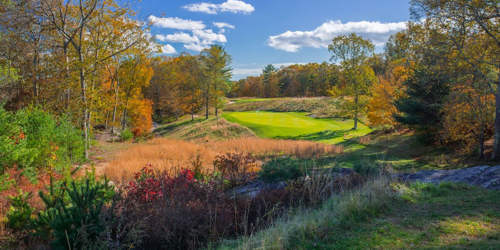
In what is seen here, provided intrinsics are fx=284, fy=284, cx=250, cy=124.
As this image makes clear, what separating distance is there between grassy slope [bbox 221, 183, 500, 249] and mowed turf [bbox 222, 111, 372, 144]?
1837 cm

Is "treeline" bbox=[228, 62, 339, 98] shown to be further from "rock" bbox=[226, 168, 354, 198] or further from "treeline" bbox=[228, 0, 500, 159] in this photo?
"rock" bbox=[226, 168, 354, 198]

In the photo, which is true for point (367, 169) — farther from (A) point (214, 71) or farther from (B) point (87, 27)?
(A) point (214, 71)

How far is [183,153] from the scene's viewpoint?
1335 centimetres

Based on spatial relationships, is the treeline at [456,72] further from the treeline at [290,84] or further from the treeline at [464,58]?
the treeline at [290,84]

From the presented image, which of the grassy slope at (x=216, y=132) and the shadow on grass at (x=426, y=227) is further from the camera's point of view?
the grassy slope at (x=216, y=132)

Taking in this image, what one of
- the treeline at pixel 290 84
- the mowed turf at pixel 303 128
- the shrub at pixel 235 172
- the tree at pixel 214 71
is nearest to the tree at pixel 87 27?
the shrub at pixel 235 172

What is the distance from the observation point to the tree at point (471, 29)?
10.1 meters

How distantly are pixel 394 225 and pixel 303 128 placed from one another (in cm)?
2586

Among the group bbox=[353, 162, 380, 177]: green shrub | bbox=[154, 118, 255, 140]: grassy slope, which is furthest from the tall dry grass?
bbox=[154, 118, 255, 140]: grassy slope

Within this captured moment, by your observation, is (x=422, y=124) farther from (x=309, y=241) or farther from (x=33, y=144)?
(x=33, y=144)

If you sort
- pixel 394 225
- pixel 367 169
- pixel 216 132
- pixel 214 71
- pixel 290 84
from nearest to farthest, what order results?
1. pixel 394 225
2. pixel 367 169
3. pixel 216 132
4. pixel 214 71
5. pixel 290 84

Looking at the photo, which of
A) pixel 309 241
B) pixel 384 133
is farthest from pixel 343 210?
pixel 384 133

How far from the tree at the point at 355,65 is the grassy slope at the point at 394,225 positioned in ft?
76.3

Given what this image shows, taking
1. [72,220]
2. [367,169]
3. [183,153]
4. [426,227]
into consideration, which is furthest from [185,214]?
[183,153]
